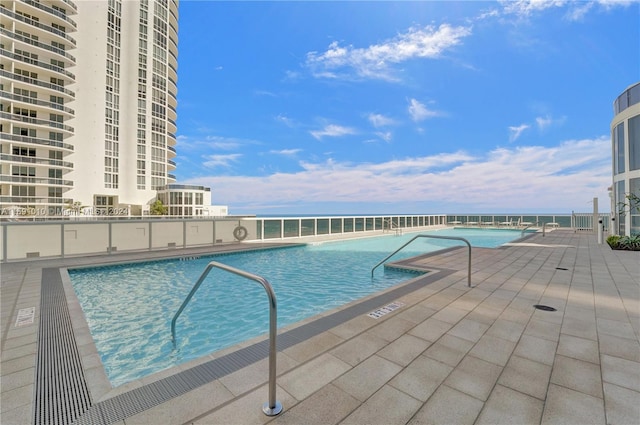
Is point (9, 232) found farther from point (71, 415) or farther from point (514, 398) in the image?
point (514, 398)

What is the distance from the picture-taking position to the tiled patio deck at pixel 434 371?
162 cm

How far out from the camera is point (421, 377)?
1.99m

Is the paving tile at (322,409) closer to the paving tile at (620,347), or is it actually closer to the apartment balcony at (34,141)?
the paving tile at (620,347)

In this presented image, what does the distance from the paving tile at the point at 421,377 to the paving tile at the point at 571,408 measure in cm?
60

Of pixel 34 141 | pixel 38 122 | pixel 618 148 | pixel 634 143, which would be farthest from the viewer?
pixel 38 122

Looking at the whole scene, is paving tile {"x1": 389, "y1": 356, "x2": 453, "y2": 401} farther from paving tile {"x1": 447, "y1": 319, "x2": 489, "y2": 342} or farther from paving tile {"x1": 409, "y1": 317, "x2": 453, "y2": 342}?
paving tile {"x1": 447, "y1": 319, "x2": 489, "y2": 342}

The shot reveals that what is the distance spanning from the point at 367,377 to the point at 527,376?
1.22 meters

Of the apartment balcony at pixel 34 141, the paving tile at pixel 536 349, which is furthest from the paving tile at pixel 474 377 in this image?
the apartment balcony at pixel 34 141

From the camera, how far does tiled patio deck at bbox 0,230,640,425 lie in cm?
162

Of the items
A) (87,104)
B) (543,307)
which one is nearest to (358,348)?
(543,307)

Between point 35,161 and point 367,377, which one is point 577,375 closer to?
point 367,377

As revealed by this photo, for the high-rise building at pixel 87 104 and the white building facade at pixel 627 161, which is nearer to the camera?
the white building facade at pixel 627 161

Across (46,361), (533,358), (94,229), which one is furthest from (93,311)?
(533,358)

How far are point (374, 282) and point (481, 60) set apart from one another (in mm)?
15764
